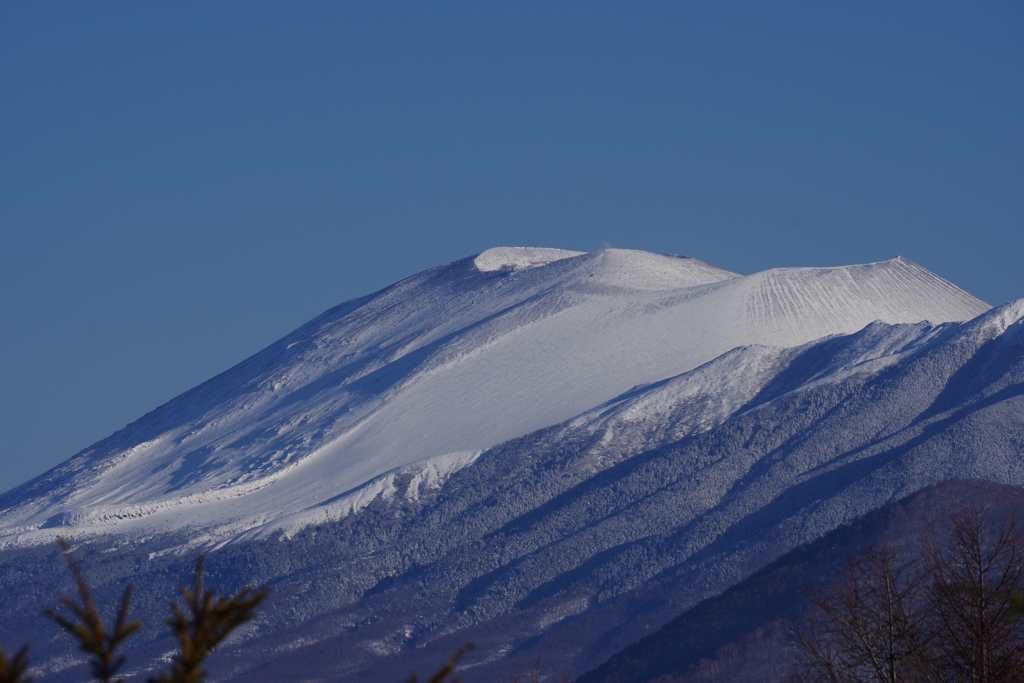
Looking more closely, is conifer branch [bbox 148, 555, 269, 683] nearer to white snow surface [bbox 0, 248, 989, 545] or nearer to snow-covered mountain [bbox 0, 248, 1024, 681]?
snow-covered mountain [bbox 0, 248, 1024, 681]

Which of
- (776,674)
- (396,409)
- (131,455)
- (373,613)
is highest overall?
(131,455)

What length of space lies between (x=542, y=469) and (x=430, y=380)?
19.7 metres

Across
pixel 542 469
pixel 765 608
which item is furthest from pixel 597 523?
pixel 765 608

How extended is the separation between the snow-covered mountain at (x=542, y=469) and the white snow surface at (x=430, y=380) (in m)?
0.32

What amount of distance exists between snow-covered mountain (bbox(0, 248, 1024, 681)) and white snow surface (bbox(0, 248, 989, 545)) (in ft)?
1.04

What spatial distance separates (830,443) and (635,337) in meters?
25.4

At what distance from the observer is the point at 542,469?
285 ft

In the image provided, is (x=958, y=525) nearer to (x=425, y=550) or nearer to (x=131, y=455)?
(x=425, y=550)

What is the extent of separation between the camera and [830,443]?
82562 mm

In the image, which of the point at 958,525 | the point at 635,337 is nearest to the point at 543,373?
the point at 635,337

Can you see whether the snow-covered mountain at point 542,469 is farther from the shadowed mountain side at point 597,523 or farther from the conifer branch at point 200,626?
the conifer branch at point 200,626

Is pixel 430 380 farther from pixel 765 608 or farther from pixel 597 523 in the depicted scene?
pixel 765 608

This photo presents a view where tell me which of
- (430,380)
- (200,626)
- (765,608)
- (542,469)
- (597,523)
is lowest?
(765,608)

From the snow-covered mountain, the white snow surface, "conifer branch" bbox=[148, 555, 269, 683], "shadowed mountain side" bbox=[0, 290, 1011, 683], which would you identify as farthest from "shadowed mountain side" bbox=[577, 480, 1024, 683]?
"conifer branch" bbox=[148, 555, 269, 683]
